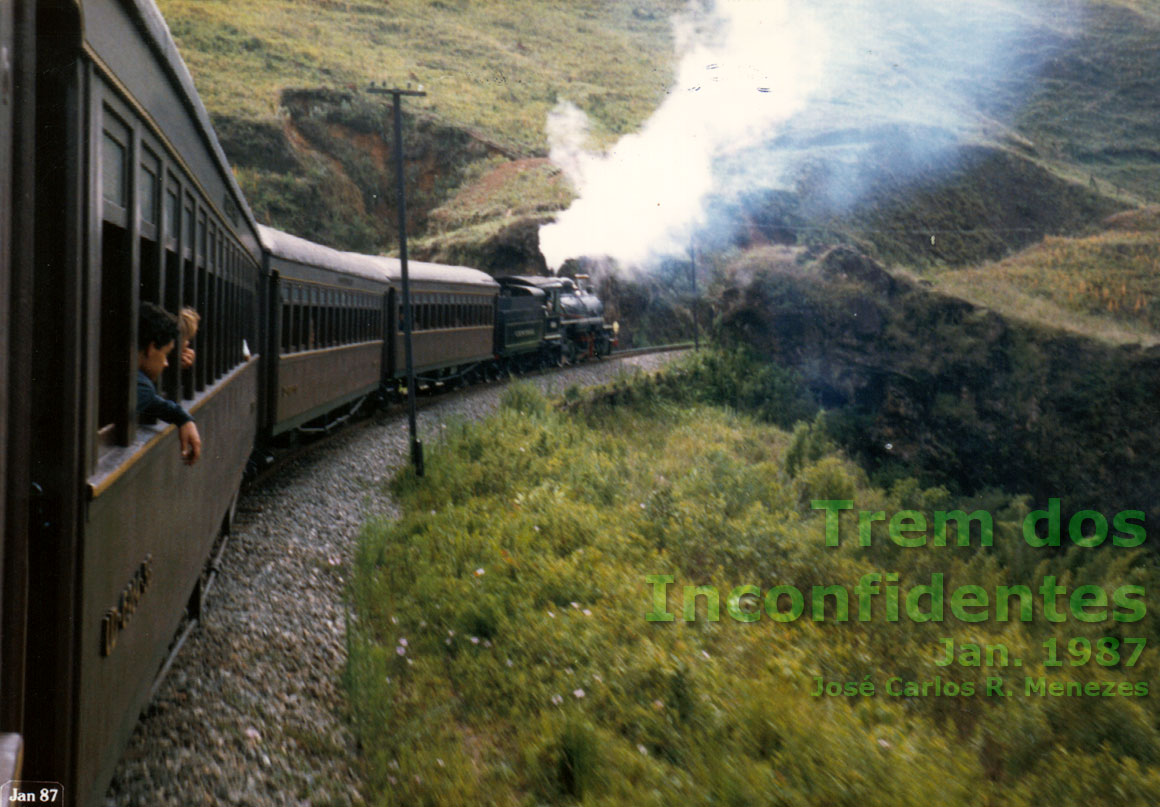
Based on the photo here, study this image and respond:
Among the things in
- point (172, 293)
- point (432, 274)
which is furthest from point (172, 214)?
point (432, 274)

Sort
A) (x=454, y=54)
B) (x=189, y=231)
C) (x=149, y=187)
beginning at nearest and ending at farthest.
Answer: (x=149, y=187), (x=189, y=231), (x=454, y=54)

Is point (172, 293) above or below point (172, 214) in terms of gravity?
below

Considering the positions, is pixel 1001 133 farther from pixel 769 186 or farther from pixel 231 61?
pixel 231 61

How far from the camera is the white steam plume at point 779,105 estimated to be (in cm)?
4156

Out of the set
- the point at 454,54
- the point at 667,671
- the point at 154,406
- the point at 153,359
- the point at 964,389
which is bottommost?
the point at 667,671

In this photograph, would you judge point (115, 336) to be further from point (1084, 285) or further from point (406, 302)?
point (1084, 285)

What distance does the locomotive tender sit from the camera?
187cm

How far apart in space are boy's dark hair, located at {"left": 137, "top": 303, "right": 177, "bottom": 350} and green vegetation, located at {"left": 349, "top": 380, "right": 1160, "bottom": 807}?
97.0 inches

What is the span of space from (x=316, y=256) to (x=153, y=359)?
27.3 ft

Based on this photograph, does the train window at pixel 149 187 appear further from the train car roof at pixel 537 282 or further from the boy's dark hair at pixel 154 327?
the train car roof at pixel 537 282

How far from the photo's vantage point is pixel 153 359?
10.8 ft

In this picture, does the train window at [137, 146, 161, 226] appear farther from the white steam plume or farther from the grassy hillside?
the grassy hillside

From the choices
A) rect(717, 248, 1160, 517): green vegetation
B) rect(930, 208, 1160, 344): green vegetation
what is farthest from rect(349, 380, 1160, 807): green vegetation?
rect(930, 208, 1160, 344): green vegetation

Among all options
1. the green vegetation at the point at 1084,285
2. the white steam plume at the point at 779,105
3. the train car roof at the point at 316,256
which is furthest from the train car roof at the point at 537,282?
the green vegetation at the point at 1084,285
